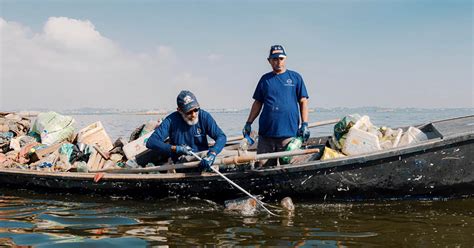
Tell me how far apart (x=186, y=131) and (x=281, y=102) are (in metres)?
1.56

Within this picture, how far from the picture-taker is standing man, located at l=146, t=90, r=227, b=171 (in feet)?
21.6

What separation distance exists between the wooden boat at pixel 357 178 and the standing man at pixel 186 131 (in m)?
0.46

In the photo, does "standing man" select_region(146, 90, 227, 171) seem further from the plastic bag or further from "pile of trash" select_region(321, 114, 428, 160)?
the plastic bag

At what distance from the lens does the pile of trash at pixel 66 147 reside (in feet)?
28.4

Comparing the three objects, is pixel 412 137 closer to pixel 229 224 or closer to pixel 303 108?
pixel 303 108

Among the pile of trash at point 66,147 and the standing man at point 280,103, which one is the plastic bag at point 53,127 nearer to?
the pile of trash at point 66,147

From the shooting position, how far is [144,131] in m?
9.17

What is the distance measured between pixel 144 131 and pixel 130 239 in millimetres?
4395

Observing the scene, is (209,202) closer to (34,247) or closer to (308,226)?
(308,226)

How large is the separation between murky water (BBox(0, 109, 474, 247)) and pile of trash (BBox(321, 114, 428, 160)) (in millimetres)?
803

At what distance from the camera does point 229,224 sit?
18.4 feet

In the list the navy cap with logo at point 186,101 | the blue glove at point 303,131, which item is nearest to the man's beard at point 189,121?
the navy cap with logo at point 186,101

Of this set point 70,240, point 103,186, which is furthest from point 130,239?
point 103,186

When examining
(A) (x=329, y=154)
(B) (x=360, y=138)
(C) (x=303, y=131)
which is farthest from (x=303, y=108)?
(B) (x=360, y=138)
